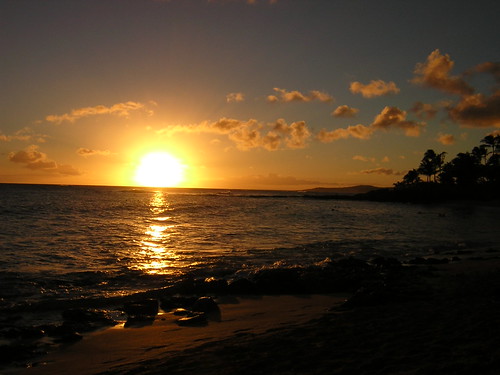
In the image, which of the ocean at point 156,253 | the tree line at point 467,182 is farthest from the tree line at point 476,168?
the ocean at point 156,253

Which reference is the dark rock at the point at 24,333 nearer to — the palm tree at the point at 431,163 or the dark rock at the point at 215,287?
the dark rock at the point at 215,287

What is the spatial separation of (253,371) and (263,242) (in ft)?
67.7

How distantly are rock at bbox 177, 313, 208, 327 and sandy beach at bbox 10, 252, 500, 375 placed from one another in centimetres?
27

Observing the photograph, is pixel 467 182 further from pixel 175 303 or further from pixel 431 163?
pixel 175 303

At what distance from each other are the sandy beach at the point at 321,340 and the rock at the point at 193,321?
10.5 inches

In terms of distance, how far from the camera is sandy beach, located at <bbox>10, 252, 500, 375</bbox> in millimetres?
6309

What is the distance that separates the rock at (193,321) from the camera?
957cm

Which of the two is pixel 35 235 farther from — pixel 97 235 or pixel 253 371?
pixel 253 371

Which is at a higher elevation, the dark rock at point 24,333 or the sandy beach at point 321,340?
the sandy beach at point 321,340

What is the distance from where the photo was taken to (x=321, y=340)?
7602mm

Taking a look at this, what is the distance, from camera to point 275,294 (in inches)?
506

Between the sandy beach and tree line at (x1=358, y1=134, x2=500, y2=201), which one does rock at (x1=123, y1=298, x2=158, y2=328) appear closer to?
the sandy beach

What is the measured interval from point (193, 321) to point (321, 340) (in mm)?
3763

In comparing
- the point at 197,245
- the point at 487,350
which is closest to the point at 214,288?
the point at 487,350
